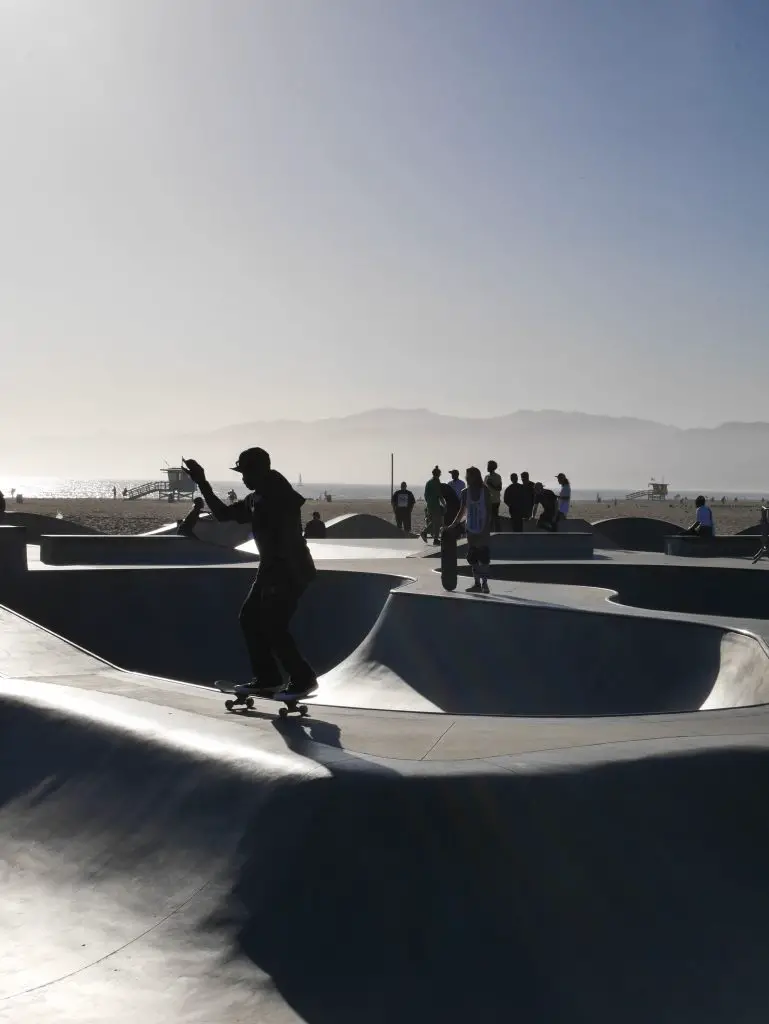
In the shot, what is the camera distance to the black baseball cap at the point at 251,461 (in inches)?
249

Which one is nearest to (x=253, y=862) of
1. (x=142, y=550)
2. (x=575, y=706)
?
(x=575, y=706)

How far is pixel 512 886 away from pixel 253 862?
1.05m

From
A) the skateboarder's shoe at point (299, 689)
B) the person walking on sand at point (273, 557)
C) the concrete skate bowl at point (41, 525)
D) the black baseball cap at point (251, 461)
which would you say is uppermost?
the black baseball cap at point (251, 461)

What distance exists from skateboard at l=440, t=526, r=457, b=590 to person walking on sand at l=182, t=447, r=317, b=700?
5.75 meters

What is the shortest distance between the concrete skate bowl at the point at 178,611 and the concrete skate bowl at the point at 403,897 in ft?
27.6

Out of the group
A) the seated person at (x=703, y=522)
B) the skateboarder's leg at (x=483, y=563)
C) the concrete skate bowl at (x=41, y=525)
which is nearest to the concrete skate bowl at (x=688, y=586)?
the skateboarder's leg at (x=483, y=563)

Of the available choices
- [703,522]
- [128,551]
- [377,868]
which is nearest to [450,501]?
[128,551]

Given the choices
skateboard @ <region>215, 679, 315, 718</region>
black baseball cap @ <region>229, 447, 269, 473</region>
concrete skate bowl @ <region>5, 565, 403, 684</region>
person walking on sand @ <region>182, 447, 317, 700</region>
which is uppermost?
black baseball cap @ <region>229, 447, 269, 473</region>

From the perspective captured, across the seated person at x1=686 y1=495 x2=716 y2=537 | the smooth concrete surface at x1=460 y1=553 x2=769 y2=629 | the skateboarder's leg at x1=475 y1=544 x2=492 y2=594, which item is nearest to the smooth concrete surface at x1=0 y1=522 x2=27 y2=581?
the skateboarder's leg at x1=475 y1=544 x2=492 y2=594

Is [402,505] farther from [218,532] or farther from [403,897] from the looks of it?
[403,897]

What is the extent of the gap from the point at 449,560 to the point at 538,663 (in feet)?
8.90

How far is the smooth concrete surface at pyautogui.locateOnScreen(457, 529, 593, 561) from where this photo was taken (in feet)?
61.8

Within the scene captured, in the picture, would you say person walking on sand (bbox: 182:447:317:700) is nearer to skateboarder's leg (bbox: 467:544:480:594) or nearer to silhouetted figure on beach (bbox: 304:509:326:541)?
skateboarder's leg (bbox: 467:544:480:594)

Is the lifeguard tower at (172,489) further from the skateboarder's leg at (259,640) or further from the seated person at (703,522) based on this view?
the skateboarder's leg at (259,640)
